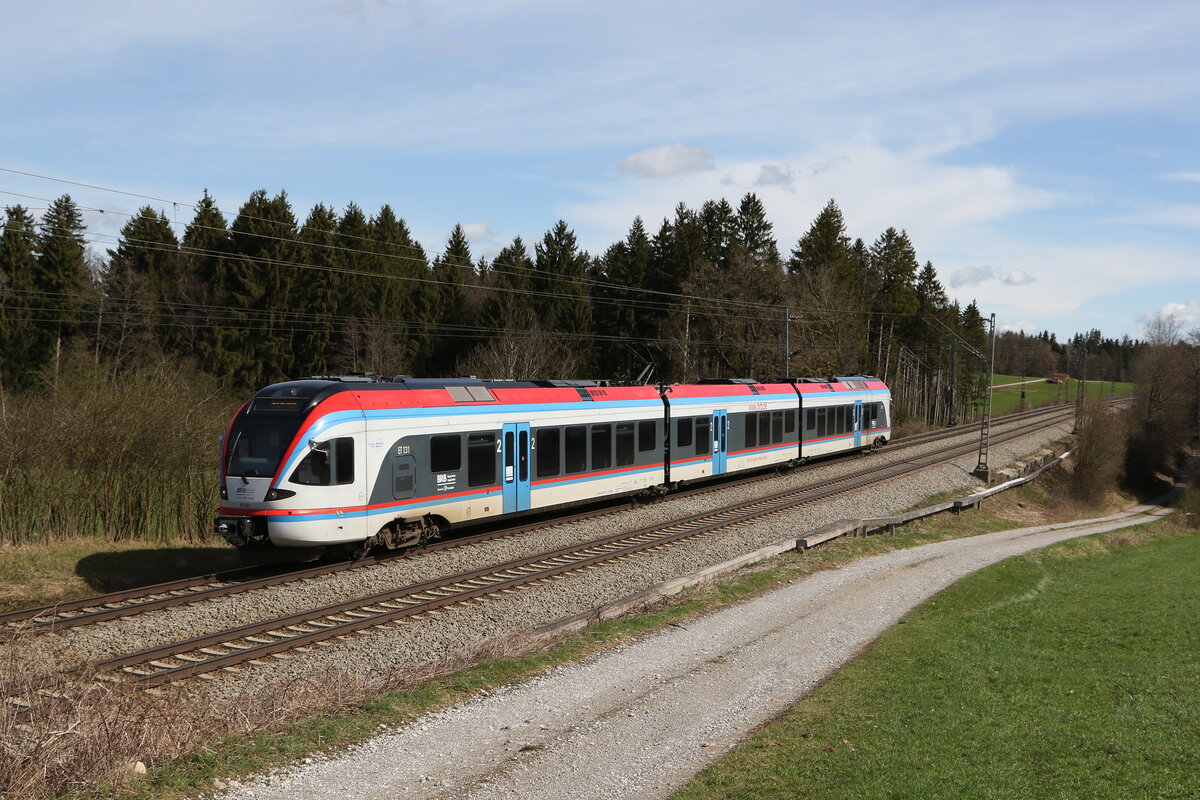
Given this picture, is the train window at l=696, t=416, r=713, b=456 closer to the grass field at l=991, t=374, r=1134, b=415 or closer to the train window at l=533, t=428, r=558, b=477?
the train window at l=533, t=428, r=558, b=477

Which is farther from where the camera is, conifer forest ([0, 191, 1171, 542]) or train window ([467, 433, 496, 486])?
conifer forest ([0, 191, 1171, 542])

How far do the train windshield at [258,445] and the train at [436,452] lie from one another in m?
0.02

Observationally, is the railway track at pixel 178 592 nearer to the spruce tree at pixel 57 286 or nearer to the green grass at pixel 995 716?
the green grass at pixel 995 716

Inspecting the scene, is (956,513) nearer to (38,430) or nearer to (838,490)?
(838,490)

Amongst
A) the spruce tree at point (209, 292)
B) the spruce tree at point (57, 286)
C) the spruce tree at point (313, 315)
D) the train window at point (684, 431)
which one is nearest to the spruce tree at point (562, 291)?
the spruce tree at point (313, 315)

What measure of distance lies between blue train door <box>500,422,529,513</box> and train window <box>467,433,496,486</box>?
0.37m

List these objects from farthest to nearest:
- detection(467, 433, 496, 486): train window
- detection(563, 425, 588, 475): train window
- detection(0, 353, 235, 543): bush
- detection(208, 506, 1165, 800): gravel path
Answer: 1. detection(563, 425, 588, 475): train window
2. detection(467, 433, 496, 486): train window
3. detection(0, 353, 235, 543): bush
4. detection(208, 506, 1165, 800): gravel path

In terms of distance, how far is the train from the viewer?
15.8m

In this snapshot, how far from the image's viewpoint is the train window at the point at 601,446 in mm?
22875

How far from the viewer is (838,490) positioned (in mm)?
29000

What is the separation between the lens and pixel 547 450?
21.2m

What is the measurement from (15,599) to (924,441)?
44191 mm

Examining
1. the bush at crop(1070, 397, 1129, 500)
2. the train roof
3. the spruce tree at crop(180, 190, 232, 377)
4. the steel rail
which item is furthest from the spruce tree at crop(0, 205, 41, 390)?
the bush at crop(1070, 397, 1129, 500)

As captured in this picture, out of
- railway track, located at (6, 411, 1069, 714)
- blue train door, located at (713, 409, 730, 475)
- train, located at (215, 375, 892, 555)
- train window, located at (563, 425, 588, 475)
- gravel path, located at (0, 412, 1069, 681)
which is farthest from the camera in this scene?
blue train door, located at (713, 409, 730, 475)
